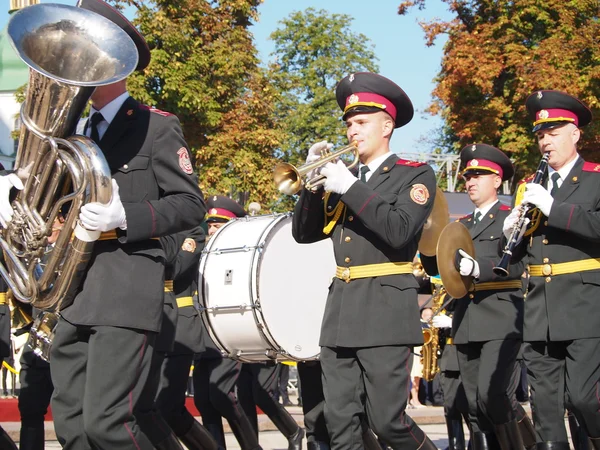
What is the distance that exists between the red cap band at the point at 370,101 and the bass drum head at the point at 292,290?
224 centimetres

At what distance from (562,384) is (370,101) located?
2.18 m

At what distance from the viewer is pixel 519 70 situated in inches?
906

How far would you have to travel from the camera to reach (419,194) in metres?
5.87

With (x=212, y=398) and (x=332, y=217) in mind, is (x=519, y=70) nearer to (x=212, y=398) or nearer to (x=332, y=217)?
(x=212, y=398)

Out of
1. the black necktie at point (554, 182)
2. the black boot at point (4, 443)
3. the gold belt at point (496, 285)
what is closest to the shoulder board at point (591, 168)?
the black necktie at point (554, 182)

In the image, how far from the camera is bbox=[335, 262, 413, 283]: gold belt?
19.0ft

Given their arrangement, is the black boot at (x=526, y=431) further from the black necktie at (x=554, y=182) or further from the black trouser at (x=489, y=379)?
the black necktie at (x=554, y=182)

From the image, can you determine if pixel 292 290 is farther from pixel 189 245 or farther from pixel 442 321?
pixel 442 321

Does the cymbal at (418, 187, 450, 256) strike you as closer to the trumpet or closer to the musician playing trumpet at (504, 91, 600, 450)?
the musician playing trumpet at (504, 91, 600, 450)

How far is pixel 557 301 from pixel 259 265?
2.43 metres

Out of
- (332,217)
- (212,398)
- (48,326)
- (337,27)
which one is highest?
(337,27)

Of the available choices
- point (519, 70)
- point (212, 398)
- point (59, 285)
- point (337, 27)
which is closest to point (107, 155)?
point (59, 285)

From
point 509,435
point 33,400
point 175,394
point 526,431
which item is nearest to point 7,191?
point 33,400

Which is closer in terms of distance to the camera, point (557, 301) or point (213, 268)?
point (557, 301)
